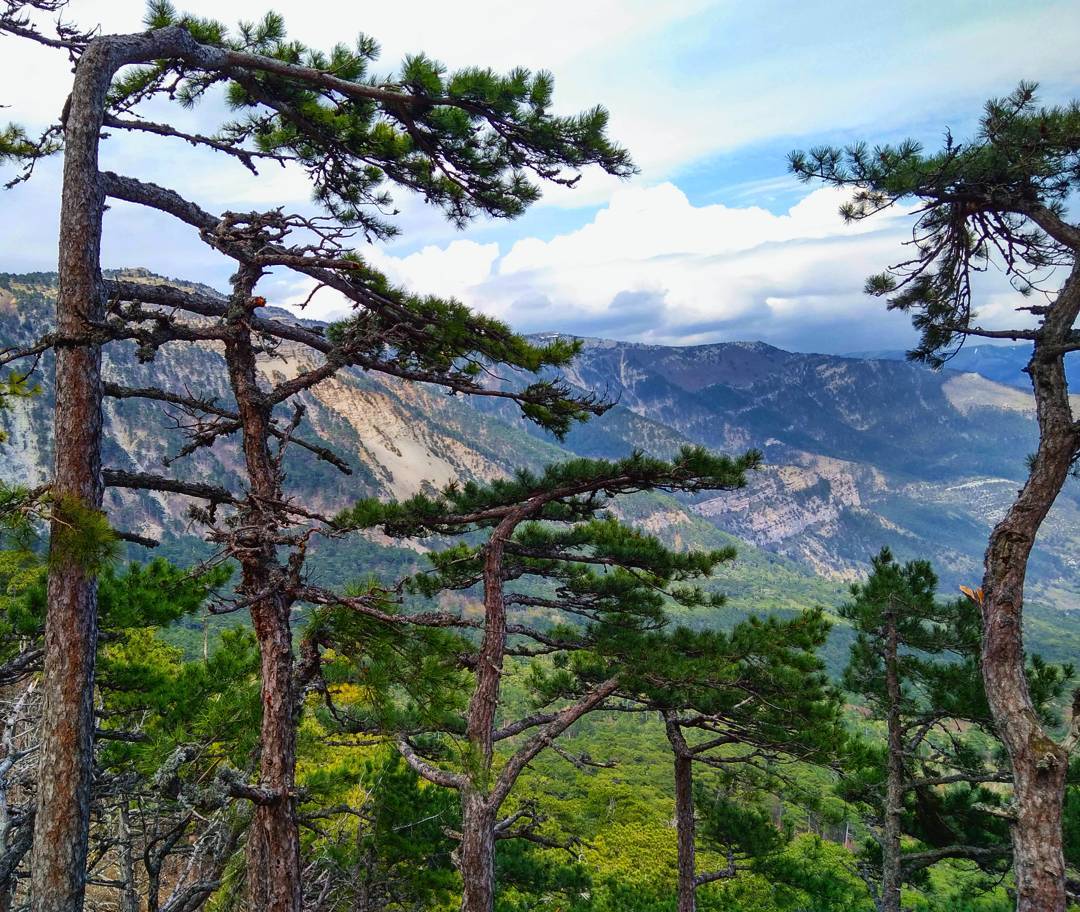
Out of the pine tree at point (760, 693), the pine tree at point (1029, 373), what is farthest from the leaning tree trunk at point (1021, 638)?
the pine tree at point (760, 693)

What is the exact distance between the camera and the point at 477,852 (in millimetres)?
7164

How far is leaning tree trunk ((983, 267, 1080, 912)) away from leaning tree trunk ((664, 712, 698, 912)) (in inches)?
206

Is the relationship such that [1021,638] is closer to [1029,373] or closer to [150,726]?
[1029,373]

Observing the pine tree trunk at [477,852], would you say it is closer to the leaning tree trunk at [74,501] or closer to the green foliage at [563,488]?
the green foliage at [563,488]

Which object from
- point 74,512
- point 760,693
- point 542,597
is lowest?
point 760,693

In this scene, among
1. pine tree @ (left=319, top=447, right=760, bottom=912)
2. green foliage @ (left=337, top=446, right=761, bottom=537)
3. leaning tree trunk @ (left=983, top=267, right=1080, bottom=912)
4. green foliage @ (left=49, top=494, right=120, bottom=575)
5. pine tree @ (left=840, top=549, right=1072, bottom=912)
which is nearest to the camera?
green foliage @ (left=49, top=494, right=120, bottom=575)

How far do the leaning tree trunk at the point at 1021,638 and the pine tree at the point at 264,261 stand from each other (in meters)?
4.37

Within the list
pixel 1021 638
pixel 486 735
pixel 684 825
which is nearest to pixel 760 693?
pixel 684 825

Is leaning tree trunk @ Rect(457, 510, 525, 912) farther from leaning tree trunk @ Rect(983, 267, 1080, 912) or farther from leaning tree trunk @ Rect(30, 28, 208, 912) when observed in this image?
leaning tree trunk @ Rect(983, 267, 1080, 912)

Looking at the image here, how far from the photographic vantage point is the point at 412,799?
1348cm

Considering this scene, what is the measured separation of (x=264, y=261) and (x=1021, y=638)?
24.9 feet

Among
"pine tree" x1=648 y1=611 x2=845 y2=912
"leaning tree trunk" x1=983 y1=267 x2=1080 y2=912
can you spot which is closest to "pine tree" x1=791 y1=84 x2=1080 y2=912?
"leaning tree trunk" x1=983 y1=267 x2=1080 y2=912

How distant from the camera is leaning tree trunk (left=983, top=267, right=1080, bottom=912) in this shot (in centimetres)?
648

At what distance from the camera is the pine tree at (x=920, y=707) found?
483 inches
